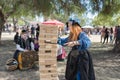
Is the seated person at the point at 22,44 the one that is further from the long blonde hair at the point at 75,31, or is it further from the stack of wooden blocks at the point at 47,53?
the long blonde hair at the point at 75,31

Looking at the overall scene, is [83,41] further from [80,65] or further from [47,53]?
[47,53]

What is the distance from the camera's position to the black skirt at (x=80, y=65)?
18.8 feet

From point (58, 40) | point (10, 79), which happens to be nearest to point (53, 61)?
point (58, 40)

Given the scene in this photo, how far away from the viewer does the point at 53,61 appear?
24.0 ft

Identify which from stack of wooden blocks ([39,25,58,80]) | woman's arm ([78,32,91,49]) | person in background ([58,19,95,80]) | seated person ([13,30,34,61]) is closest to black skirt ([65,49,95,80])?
person in background ([58,19,95,80])

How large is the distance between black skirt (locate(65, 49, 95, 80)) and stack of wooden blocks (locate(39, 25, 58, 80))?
1234 mm

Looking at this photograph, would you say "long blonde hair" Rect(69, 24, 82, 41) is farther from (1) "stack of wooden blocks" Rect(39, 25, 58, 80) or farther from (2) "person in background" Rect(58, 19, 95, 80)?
(1) "stack of wooden blocks" Rect(39, 25, 58, 80)

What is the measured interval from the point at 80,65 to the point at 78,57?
0.49ft

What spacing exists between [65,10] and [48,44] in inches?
511

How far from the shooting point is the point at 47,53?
7.27 meters

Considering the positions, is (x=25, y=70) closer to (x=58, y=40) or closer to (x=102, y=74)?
(x=102, y=74)

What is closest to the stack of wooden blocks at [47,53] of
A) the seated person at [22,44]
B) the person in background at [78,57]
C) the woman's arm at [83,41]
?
the person in background at [78,57]

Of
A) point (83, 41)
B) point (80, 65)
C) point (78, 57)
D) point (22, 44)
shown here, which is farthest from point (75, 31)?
point (22, 44)

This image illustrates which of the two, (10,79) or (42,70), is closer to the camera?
(42,70)
